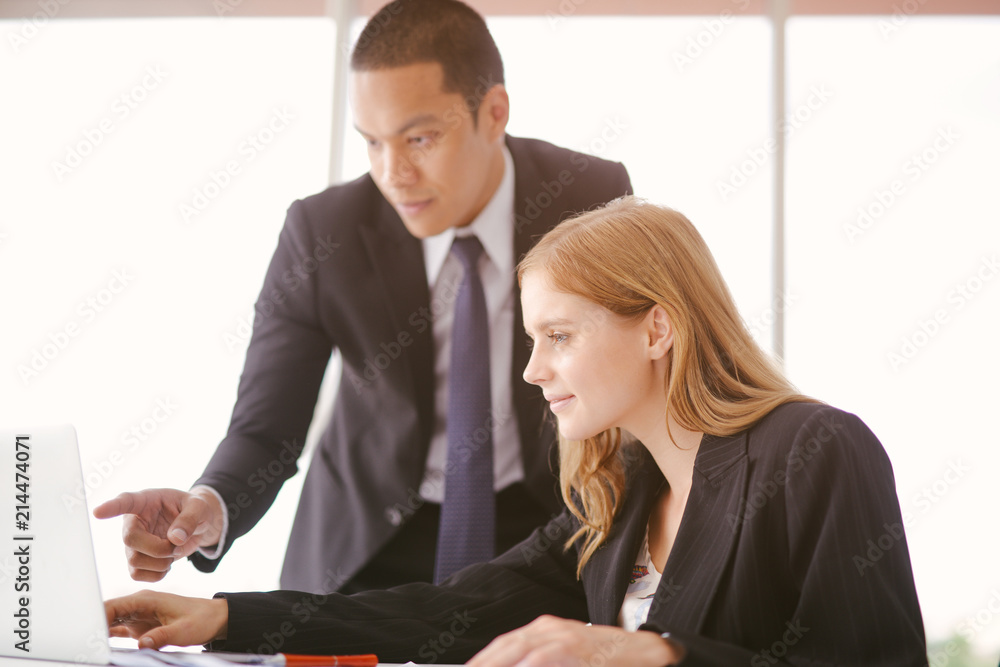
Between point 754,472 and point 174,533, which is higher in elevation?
point 754,472

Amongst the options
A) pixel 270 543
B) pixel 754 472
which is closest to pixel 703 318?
pixel 754 472

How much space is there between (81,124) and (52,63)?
0.80 ft

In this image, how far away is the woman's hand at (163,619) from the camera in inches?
46.2

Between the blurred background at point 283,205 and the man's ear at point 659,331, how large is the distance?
4.53 feet

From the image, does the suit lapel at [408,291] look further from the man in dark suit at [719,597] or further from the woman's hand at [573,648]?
the woman's hand at [573,648]

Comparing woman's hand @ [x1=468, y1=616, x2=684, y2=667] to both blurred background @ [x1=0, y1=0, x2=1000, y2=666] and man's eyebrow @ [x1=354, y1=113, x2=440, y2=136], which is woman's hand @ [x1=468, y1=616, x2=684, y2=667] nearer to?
man's eyebrow @ [x1=354, y1=113, x2=440, y2=136]

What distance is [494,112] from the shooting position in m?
2.20

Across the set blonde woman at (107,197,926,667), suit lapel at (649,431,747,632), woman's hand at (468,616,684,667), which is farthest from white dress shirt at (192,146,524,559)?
woman's hand at (468,616,684,667)

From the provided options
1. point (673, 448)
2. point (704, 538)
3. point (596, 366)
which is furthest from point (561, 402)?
point (704, 538)

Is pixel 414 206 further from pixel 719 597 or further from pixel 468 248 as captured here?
pixel 719 597

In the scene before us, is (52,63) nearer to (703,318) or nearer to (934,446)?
(703,318)

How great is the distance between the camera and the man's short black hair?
6.84ft

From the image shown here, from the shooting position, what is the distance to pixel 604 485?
1.59 m

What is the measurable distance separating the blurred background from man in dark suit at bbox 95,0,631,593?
1.83 ft
